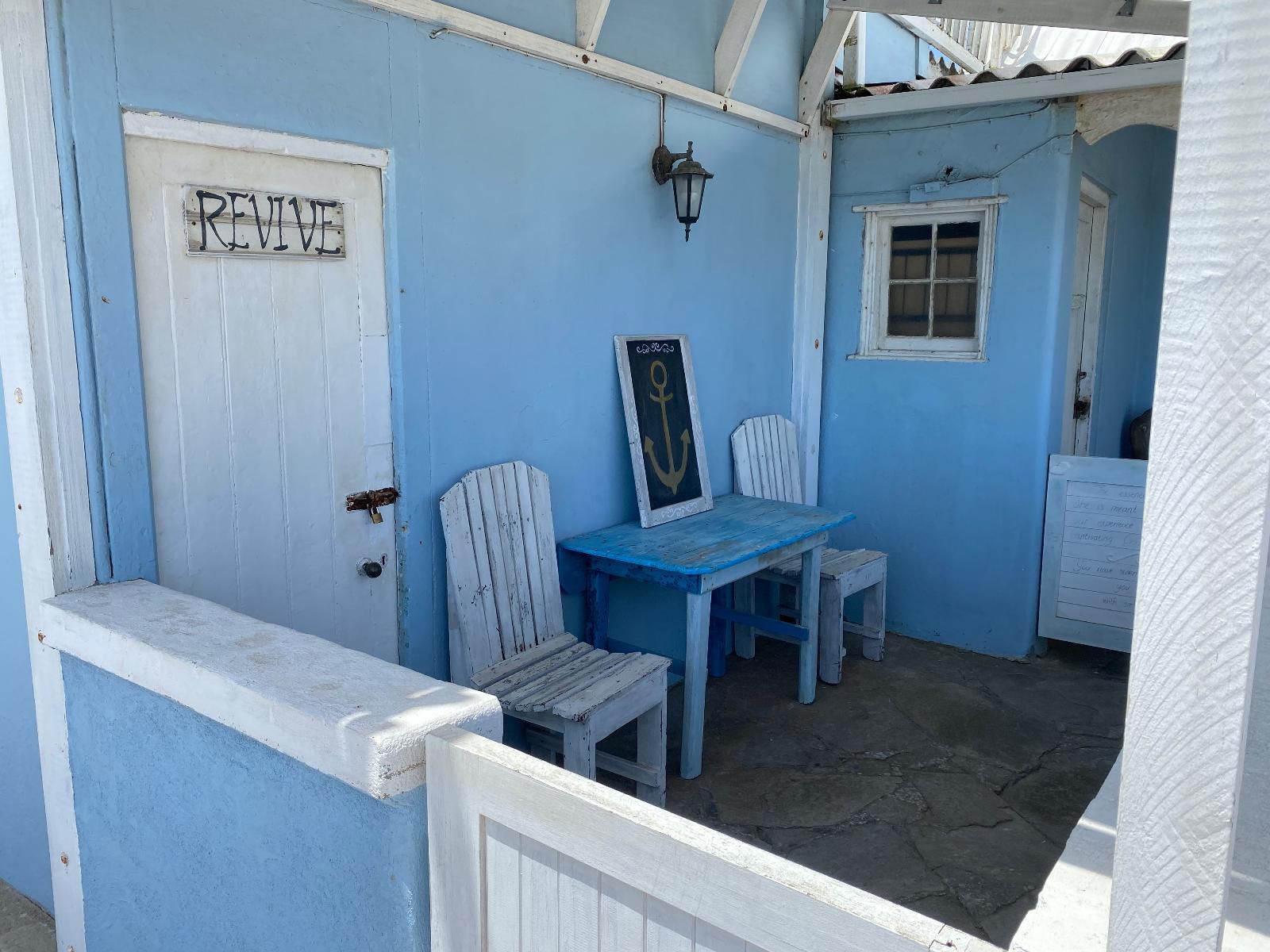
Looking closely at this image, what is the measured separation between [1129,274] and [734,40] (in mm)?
4050

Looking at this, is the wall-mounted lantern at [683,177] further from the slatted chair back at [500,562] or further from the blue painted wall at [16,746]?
the blue painted wall at [16,746]

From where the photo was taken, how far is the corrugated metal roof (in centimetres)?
473

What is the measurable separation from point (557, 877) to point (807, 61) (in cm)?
526

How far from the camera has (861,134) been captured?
5.79m

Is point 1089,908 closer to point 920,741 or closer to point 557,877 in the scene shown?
point 557,877

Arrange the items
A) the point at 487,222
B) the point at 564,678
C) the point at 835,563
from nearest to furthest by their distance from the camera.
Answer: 1. the point at 564,678
2. the point at 487,222
3. the point at 835,563

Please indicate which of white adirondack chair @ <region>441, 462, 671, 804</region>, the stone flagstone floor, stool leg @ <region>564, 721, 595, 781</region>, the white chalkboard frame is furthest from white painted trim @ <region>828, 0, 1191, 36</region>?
the stone flagstone floor

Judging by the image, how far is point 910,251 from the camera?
5812mm

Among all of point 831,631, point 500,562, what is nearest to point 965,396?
point 831,631

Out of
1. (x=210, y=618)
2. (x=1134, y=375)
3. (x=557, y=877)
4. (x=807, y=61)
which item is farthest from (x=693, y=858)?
(x=1134, y=375)

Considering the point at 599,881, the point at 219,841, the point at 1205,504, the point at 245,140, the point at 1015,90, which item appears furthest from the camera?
the point at 1015,90

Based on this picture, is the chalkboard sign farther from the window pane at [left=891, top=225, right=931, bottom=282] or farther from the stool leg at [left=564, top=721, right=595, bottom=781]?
the window pane at [left=891, top=225, right=931, bottom=282]

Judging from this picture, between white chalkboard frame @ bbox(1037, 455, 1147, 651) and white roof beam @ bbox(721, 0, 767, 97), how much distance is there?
2745 mm

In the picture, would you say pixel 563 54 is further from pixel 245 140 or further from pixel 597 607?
pixel 597 607
